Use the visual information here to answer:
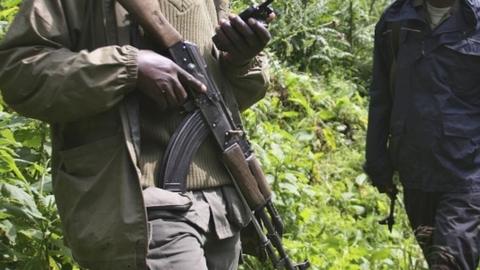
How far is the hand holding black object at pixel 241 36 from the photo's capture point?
8.86ft

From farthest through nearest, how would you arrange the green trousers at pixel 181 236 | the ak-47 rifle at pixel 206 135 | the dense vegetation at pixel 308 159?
the dense vegetation at pixel 308 159 → the ak-47 rifle at pixel 206 135 → the green trousers at pixel 181 236

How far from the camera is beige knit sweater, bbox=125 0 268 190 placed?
8.46 ft

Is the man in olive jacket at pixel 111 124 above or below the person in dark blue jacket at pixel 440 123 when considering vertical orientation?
above

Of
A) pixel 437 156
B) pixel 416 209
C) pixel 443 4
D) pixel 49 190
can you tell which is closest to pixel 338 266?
pixel 416 209

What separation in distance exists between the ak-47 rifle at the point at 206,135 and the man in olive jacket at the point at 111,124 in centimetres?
6

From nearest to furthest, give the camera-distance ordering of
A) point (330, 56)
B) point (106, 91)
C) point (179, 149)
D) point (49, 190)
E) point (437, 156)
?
point (106, 91) < point (179, 149) < point (49, 190) < point (437, 156) < point (330, 56)

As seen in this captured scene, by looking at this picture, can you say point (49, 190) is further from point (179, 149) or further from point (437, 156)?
point (437, 156)

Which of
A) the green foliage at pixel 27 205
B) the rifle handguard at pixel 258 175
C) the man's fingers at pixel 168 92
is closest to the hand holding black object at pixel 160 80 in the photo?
the man's fingers at pixel 168 92

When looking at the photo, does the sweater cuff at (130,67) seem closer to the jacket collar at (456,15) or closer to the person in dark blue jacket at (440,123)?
the person in dark blue jacket at (440,123)

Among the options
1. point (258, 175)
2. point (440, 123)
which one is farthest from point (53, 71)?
point (440, 123)

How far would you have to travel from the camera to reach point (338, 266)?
491 centimetres

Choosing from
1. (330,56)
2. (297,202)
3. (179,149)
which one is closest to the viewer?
(179,149)

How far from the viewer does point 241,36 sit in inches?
107

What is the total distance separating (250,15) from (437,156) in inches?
83.7
